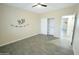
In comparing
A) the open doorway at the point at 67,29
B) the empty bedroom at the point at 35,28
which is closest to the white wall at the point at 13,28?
the empty bedroom at the point at 35,28

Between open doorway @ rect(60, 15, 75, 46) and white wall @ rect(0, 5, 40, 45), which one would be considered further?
white wall @ rect(0, 5, 40, 45)

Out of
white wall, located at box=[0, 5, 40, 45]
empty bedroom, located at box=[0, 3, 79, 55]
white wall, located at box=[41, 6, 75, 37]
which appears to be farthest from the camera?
white wall, located at box=[0, 5, 40, 45]

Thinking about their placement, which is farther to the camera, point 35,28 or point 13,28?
point 13,28

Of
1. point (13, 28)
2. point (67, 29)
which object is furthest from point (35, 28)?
point (67, 29)

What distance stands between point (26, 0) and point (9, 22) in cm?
235

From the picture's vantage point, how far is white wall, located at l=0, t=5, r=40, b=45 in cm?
278

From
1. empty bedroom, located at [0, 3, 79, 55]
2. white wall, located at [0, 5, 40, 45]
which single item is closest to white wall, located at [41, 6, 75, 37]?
empty bedroom, located at [0, 3, 79, 55]

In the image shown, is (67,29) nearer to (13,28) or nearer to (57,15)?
(57,15)

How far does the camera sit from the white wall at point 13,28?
9.11 feet

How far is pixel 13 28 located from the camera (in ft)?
9.33

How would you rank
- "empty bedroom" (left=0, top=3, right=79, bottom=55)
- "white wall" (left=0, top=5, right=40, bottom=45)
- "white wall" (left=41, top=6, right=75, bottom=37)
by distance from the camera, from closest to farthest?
1. "white wall" (left=41, top=6, right=75, bottom=37)
2. "empty bedroom" (left=0, top=3, right=79, bottom=55)
3. "white wall" (left=0, top=5, right=40, bottom=45)

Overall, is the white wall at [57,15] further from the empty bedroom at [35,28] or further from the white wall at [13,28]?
the white wall at [13,28]

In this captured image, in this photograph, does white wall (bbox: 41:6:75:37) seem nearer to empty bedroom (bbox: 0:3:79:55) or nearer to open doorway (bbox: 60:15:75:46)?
Result: empty bedroom (bbox: 0:3:79:55)

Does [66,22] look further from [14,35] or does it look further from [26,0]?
[26,0]
